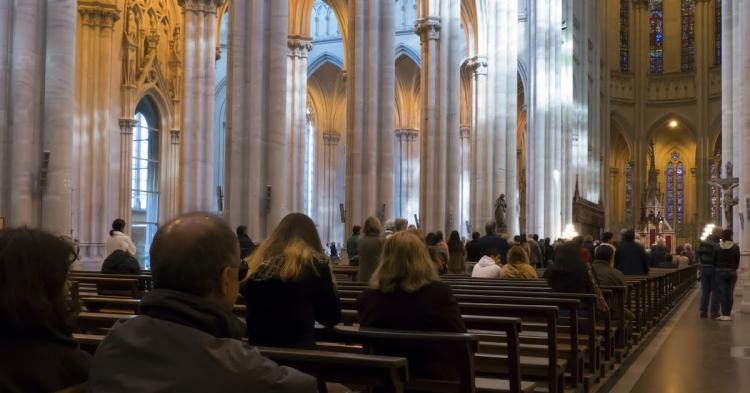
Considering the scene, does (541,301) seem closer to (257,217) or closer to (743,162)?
(257,217)

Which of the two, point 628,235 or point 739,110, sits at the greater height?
point 739,110

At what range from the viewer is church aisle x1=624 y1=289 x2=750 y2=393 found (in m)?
8.05

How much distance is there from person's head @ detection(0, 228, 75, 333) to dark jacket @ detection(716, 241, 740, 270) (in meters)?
14.2

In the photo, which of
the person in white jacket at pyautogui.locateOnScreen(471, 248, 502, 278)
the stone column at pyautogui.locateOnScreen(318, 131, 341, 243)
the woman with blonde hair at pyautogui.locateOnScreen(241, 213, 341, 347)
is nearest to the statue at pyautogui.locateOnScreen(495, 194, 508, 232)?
the person in white jacket at pyautogui.locateOnScreen(471, 248, 502, 278)

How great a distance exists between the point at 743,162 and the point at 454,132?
33.7ft

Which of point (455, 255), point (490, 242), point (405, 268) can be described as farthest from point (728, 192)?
point (405, 268)

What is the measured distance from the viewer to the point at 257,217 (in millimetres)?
18172

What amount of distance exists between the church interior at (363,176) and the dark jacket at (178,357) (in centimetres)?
3

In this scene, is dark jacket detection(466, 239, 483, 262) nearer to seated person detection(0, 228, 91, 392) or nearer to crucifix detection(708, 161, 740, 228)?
crucifix detection(708, 161, 740, 228)

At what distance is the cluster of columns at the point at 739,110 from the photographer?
18.0m

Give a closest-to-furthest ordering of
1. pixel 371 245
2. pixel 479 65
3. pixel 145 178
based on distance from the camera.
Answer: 1. pixel 371 245
2. pixel 145 178
3. pixel 479 65

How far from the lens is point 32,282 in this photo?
2410 mm

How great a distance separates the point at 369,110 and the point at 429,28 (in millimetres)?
5684

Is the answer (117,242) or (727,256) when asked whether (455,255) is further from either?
(117,242)
